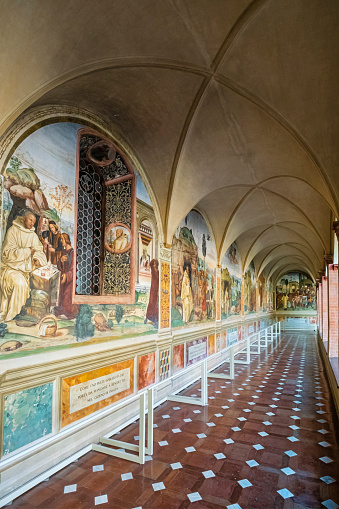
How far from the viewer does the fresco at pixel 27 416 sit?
4.26 meters

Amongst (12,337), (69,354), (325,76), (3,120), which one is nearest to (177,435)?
(69,354)

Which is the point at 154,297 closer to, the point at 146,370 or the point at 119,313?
the point at 119,313

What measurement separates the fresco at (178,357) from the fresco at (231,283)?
4.78 meters

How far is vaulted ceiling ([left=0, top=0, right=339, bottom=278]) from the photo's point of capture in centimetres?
396

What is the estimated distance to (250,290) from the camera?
21266 millimetres

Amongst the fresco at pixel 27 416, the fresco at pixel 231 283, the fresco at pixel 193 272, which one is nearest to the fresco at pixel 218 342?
the fresco at pixel 193 272

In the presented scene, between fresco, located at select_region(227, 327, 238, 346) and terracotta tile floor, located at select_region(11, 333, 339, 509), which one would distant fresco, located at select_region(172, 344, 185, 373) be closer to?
terracotta tile floor, located at select_region(11, 333, 339, 509)

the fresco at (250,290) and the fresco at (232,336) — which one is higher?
the fresco at (250,290)

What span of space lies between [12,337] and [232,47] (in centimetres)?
533

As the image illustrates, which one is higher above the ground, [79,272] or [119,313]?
[79,272]

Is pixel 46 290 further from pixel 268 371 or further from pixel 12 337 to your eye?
Answer: pixel 268 371

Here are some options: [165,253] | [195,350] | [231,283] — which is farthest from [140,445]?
[231,283]

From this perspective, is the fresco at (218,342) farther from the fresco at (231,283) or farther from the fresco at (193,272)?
the fresco at (231,283)

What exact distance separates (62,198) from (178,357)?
6025 millimetres
